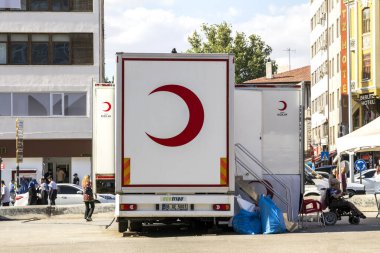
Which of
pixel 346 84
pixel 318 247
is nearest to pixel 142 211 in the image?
pixel 318 247

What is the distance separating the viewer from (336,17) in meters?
84.6

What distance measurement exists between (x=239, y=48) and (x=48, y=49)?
2402 inches

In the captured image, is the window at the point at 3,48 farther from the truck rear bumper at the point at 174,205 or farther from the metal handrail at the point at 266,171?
the truck rear bumper at the point at 174,205

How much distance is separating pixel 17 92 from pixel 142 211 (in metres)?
38.1

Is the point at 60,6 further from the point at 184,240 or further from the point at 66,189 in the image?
the point at 184,240

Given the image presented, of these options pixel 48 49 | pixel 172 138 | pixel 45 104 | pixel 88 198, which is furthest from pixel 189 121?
pixel 48 49

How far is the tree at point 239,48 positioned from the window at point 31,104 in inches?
2134

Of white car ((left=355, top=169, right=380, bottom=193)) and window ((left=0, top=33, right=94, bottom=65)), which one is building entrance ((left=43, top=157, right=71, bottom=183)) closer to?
window ((left=0, top=33, right=94, bottom=65))

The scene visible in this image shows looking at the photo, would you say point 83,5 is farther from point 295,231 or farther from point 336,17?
point 295,231

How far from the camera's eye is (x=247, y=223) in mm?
23906

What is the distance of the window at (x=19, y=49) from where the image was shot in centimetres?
5938

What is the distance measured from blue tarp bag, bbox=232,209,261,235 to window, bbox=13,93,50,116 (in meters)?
36.4

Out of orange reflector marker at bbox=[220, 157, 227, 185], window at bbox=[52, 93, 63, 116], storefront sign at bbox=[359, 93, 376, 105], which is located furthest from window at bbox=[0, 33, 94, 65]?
orange reflector marker at bbox=[220, 157, 227, 185]

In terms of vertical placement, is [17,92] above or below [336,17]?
below
